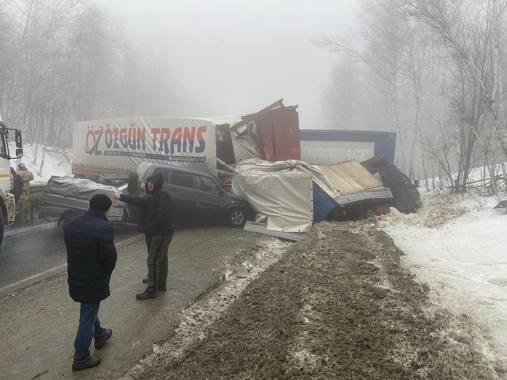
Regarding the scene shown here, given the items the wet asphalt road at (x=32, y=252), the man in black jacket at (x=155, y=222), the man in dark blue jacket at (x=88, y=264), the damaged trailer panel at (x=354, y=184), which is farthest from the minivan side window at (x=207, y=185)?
the man in dark blue jacket at (x=88, y=264)

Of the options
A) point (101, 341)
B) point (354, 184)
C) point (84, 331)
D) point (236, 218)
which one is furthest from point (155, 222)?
point (354, 184)

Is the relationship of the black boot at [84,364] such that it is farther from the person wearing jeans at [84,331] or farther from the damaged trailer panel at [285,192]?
the damaged trailer panel at [285,192]

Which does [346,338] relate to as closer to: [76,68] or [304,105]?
[76,68]

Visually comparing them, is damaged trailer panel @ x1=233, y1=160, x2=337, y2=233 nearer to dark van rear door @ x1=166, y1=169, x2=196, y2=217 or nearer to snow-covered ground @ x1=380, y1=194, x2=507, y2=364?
dark van rear door @ x1=166, y1=169, x2=196, y2=217

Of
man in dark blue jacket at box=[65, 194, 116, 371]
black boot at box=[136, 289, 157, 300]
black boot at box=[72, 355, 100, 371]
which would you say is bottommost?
black boot at box=[72, 355, 100, 371]

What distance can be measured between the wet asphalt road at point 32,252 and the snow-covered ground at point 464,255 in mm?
6390

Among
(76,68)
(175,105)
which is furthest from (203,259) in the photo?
(175,105)

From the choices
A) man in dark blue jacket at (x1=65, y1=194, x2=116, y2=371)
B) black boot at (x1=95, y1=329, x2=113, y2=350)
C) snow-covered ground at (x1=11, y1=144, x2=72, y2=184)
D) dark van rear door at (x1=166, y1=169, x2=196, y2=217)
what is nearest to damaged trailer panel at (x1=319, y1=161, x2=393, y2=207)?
dark van rear door at (x1=166, y1=169, x2=196, y2=217)

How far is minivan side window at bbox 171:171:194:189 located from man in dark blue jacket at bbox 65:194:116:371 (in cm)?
720

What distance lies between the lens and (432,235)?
32.0 ft

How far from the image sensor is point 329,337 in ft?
13.5

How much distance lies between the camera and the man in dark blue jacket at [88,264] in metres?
3.90

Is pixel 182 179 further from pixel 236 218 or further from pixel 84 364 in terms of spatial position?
pixel 84 364

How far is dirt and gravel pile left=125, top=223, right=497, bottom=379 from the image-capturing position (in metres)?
3.61
